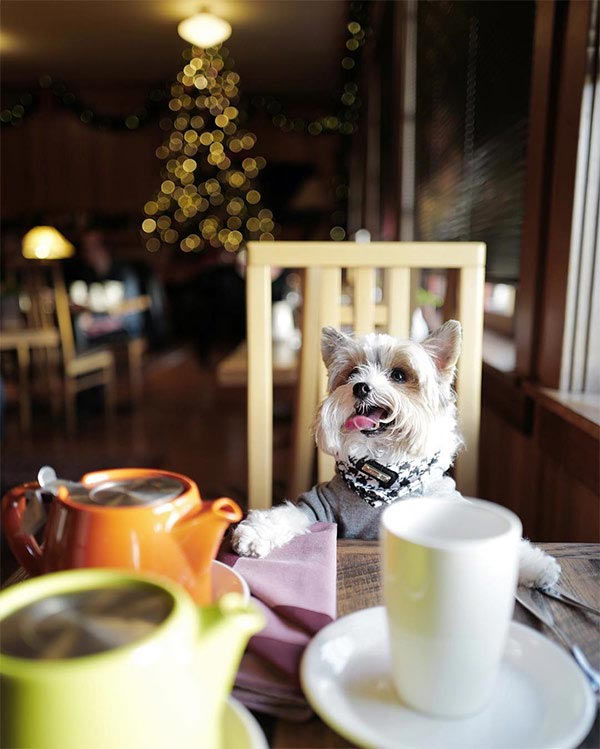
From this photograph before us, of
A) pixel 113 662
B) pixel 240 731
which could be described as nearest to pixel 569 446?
pixel 240 731

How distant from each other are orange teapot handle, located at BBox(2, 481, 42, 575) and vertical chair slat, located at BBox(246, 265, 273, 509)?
2.07 feet

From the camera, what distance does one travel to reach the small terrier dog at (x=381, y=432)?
89 centimetres

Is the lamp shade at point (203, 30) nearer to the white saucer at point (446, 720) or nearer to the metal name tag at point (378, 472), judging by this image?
the metal name tag at point (378, 472)

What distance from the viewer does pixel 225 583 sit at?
0.62 meters

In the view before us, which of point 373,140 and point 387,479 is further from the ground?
point 373,140

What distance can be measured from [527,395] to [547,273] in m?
0.30

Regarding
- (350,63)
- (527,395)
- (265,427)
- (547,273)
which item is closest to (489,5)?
(547,273)

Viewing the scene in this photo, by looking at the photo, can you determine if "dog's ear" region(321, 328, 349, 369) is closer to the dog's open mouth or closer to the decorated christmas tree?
the dog's open mouth

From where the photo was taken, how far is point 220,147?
7.57 meters

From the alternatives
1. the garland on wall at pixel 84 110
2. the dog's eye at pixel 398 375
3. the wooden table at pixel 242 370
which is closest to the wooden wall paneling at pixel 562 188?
the dog's eye at pixel 398 375

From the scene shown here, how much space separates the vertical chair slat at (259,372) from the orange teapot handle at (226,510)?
646 millimetres

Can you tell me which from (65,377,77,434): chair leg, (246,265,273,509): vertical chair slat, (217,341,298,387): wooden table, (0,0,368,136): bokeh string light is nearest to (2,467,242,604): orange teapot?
(246,265,273,509): vertical chair slat

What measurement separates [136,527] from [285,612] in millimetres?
197

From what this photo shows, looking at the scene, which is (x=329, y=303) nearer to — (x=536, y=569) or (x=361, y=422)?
(x=361, y=422)
